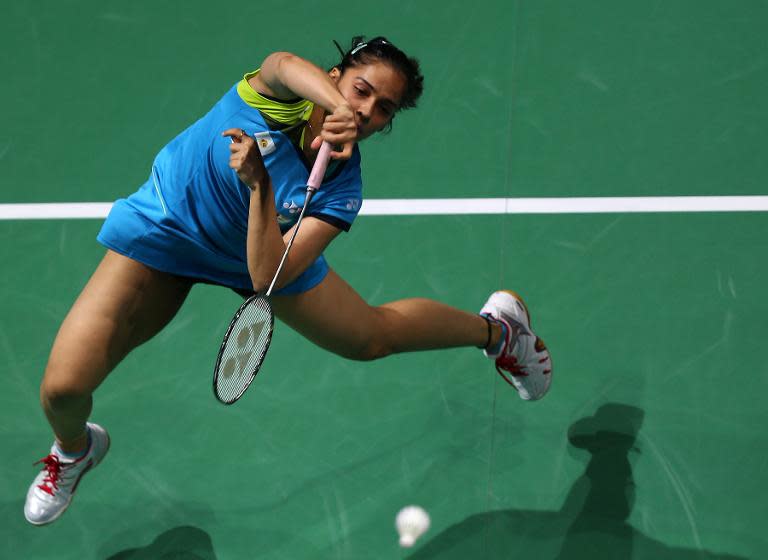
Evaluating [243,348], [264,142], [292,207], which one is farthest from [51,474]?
[264,142]

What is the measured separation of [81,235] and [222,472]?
1.41 meters

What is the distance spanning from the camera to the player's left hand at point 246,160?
2580 millimetres

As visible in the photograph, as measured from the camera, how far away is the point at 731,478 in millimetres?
3879

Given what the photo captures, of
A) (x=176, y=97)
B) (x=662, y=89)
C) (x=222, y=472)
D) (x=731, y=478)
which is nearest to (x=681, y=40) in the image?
(x=662, y=89)

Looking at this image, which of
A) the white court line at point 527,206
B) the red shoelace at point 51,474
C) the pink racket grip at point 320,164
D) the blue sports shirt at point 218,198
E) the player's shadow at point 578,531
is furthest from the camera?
the white court line at point 527,206

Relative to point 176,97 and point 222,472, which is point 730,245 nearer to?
point 222,472

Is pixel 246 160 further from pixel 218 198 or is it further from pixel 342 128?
pixel 218 198

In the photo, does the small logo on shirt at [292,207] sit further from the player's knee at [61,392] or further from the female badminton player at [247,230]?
the player's knee at [61,392]

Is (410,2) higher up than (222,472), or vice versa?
(410,2)

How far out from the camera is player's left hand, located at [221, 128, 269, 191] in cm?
258

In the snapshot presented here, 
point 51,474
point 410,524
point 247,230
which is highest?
point 247,230

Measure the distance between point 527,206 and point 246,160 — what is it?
2239mm

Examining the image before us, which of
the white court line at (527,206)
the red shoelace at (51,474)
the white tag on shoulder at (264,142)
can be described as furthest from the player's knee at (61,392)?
the white court line at (527,206)

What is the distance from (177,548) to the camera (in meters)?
3.80
